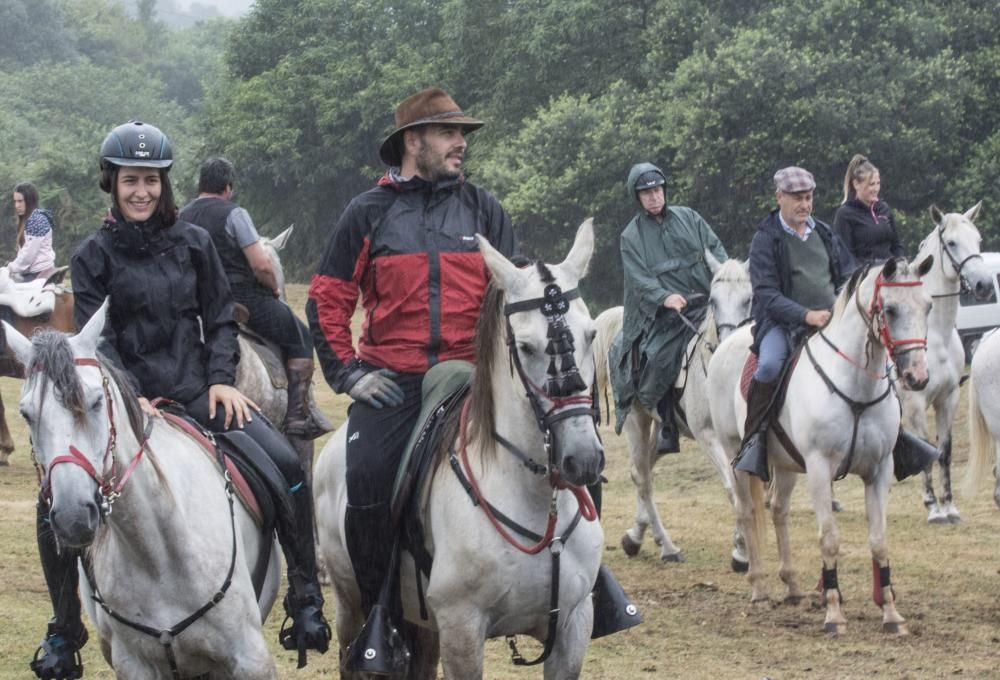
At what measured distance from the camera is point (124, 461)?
5125 mm

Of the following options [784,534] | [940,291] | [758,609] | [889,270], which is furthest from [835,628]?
[940,291]

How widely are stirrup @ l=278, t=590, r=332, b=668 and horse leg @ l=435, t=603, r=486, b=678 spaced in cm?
62

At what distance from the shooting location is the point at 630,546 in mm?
12406

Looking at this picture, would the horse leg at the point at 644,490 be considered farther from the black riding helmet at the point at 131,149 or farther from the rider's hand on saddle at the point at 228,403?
the black riding helmet at the point at 131,149

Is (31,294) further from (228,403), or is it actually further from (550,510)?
(550,510)

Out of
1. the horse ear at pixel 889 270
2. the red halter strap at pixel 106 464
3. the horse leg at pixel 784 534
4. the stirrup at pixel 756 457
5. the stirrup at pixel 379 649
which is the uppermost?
the horse ear at pixel 889 270

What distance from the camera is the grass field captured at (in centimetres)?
858

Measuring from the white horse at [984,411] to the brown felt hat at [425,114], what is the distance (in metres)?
6.28

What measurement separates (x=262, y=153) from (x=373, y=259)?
4566cm

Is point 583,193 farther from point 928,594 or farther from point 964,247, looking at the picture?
point 928,594

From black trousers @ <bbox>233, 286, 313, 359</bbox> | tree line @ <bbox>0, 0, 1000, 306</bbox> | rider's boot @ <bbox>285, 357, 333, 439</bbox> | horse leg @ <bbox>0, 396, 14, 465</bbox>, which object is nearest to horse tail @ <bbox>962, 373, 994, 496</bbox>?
rider's boot @ <bbox>285, 357, 333, 439</bbox>

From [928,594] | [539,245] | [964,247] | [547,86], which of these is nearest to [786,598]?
[928,594]

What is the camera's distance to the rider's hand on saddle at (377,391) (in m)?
6.14

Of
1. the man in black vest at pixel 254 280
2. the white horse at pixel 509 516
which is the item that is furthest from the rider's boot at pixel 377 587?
the man in black vest at pixel 254 280
